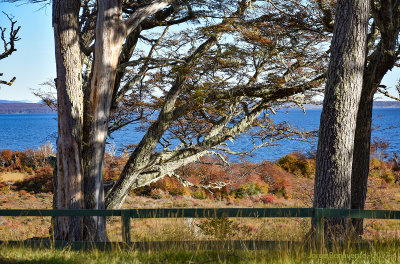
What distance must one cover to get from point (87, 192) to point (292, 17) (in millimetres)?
5109

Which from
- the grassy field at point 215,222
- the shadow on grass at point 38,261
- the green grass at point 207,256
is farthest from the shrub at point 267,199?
the shadow on grass at point 38,261

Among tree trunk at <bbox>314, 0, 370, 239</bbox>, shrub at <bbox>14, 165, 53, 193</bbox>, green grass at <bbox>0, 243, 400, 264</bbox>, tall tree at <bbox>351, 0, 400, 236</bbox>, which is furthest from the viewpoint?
shrub at <bbox>14, 165, 53, 193</bbox>

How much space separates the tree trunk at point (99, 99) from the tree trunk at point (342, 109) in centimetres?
357

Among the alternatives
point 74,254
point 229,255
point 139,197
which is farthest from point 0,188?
point 229,255

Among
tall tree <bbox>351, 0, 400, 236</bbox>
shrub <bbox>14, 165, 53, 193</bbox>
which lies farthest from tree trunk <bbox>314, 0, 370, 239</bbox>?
shrub <bbox>14, 165, 53, 193</bbox>

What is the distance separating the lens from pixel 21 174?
76.8 feet

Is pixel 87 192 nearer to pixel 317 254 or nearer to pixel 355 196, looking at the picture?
pixel 317 254

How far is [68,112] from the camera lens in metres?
6.24

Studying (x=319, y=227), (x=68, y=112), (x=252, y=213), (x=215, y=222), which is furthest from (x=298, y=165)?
(x=252, y=213)

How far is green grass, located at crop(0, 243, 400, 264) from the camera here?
12.2 feet

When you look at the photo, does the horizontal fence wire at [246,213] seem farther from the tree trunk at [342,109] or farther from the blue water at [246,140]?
the blue water at [246,140]

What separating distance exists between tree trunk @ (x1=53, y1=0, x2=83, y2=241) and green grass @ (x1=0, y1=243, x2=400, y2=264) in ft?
6.54

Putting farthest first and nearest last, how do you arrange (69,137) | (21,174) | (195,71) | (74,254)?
(21,174)
(195,71)
(69,137)
(74,254)

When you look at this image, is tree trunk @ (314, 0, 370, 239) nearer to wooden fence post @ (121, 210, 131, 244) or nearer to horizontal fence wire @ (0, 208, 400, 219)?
horizontal fence wire @ (0, 208, 400, 219)
